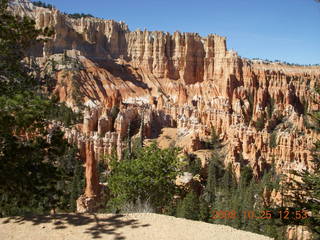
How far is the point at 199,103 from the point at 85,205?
4028cm

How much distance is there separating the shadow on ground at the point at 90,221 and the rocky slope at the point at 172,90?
96.2 ft

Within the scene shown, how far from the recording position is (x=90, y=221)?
9.89 meters

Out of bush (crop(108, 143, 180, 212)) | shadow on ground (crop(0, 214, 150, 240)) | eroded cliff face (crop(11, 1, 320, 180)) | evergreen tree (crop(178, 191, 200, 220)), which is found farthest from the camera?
eroded cliff face (crop(11, 1, 320, 180))

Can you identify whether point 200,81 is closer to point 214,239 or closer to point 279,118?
point 279,118

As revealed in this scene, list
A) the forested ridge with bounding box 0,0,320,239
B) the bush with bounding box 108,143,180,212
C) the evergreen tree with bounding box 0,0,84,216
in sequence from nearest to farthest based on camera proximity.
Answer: the evergreen tree with bounding box 0,0,84,216 → the forested ridge with bounding box 0,0,320,239 → the bush with bounding box 108,143,180,212

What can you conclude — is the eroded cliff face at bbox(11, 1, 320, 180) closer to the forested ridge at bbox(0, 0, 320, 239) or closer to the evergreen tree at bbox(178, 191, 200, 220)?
the evergreen tree at bbox(178, 191, 200, 220)

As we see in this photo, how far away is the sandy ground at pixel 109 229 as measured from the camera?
29.7ft

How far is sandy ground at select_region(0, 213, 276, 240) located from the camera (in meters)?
9.05

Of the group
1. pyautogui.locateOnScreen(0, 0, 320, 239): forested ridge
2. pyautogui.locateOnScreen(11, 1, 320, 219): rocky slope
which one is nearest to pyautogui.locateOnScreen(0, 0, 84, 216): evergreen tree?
pyautogui.locateOnScreen(0, 0, 320, 239): forested ridge

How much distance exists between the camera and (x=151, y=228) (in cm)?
965

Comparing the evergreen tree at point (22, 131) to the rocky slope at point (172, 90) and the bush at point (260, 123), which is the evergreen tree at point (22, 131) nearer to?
the rocky slope at point (172, 90)

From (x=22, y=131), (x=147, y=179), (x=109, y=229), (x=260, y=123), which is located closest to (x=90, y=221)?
(x=109, y=229)

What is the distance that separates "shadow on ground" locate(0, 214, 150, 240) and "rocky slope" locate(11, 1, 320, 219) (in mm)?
29321

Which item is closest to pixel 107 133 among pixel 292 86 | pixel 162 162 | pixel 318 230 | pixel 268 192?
pixel 268 192
